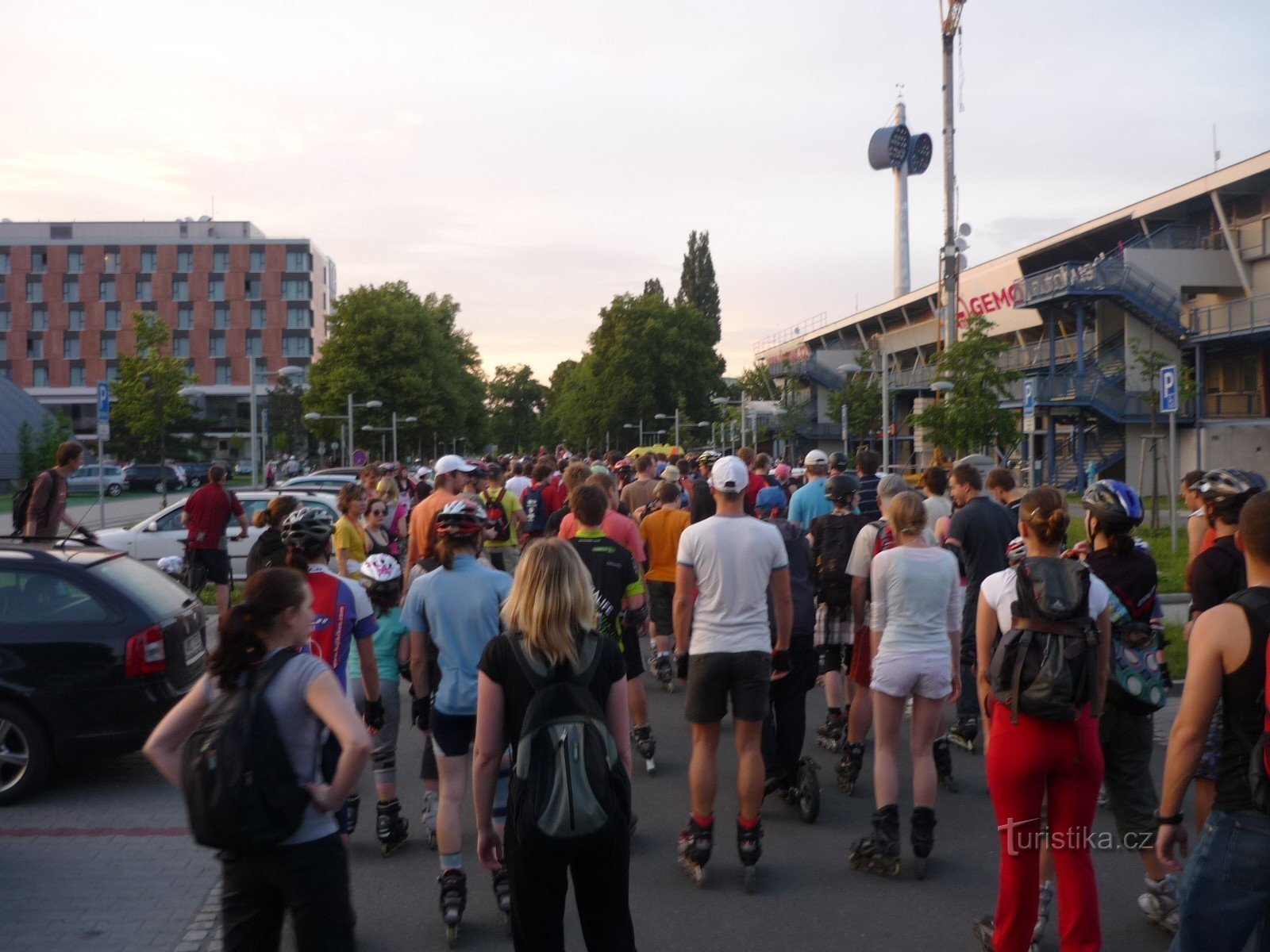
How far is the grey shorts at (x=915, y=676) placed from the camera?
5582 mm

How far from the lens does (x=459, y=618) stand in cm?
502

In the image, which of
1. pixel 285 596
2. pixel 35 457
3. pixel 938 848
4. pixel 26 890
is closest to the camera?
pixel 285 596

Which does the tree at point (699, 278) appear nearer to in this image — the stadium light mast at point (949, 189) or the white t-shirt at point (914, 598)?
the stadium light mast at point (949, 189)

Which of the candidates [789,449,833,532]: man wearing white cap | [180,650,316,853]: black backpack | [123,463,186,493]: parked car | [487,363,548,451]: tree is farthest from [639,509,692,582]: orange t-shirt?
[487,363,548,451]: tree

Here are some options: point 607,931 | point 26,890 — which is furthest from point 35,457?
point 607,931

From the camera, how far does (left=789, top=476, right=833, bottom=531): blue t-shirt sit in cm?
1008

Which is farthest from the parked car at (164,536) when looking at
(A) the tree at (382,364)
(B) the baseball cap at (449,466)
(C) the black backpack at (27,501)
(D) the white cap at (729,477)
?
(A) the tree at (382,364)

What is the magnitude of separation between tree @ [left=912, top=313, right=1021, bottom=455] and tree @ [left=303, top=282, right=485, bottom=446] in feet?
153

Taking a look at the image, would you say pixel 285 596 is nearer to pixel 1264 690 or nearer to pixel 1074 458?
pixel 1264 690

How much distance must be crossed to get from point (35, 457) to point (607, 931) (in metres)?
51.1

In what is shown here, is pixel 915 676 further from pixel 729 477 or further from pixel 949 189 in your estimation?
pixel 949 189

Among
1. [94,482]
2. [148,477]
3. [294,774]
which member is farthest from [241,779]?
[148,477]

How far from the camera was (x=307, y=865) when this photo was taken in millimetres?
3174

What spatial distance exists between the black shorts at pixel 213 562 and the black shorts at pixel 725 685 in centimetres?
857
